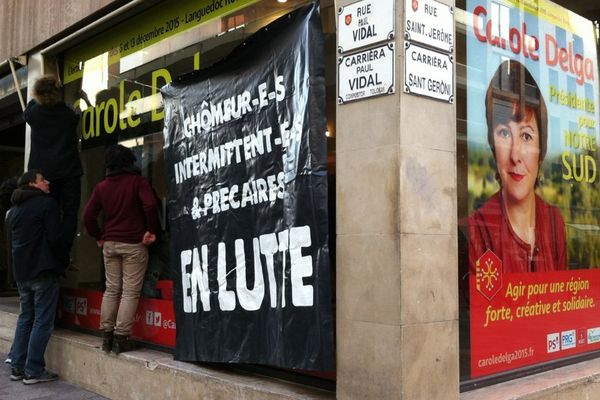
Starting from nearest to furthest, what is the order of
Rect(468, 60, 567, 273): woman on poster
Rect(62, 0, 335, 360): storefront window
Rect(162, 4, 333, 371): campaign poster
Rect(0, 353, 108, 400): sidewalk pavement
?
Rect(162, 4, 333, 371): campaign poster < Rect(468, 60, 567, 273): woman on poster < Rect(62, 0, 335, 360): storefront window < Rect(0, 353, 108, 400): sidewalk pavement

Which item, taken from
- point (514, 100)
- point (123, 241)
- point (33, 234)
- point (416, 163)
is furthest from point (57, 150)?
point (514, 100)

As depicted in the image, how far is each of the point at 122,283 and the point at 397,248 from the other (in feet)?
9.65

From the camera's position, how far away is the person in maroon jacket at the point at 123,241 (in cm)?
518

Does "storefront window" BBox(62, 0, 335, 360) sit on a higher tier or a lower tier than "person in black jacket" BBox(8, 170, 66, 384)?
higher

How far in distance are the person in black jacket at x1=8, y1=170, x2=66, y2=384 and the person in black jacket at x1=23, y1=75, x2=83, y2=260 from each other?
0.53 metres

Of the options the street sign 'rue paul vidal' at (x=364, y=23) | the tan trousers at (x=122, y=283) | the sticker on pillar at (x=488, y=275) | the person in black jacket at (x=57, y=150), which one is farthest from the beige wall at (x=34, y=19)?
the sticker on pillar at (x=488, y=275)

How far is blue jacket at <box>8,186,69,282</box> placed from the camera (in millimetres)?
5609

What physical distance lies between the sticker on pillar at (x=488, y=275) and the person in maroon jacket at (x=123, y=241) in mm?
2692

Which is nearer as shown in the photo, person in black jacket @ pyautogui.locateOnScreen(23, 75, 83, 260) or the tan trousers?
the tan trousers

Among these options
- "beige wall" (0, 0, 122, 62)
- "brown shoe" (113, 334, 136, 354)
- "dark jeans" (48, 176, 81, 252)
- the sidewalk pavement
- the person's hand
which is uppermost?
"beige wall" (0, 0, 122, 62)

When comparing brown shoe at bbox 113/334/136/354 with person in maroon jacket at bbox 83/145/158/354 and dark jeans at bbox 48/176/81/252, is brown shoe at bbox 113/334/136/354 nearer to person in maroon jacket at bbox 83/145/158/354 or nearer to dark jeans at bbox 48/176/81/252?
person in maroon jacket at bbox 83/145/158/354

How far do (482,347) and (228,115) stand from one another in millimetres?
2388

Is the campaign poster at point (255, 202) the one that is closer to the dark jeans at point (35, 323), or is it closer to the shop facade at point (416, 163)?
the shop facade at point (416, 163)

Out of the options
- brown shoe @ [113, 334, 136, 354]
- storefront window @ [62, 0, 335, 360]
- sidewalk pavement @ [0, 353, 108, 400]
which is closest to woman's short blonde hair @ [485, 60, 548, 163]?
storefront window @ [62, 0, 335, 360]
